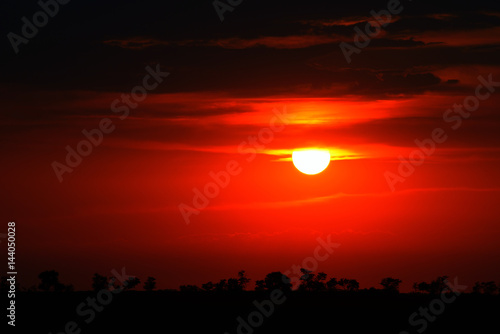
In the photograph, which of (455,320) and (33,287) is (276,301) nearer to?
(455,320)

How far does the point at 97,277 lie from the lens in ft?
237

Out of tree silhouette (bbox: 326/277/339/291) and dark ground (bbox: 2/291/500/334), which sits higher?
tree silhouette (bbox: 326/277/339/291)

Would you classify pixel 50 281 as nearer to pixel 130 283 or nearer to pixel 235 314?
pixel 130 283

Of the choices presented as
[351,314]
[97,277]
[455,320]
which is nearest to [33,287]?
[97,277]

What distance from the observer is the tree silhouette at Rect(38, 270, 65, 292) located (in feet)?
221

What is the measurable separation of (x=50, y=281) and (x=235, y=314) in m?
24.0

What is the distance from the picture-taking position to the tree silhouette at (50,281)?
6738 centimetres

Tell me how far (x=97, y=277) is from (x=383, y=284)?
26.7 metres

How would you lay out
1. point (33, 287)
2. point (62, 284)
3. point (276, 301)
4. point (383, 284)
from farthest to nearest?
point (383, 284), point (62, 284), point (33, 287), point (276, 301)

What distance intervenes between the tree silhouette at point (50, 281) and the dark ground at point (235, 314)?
8.98 m

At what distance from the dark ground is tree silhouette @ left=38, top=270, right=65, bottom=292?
8.98 meters

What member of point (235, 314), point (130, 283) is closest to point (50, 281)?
point (130, 283)

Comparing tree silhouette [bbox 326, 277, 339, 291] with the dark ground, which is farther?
tree silhouette [bbox 326, 277, 339, 291]

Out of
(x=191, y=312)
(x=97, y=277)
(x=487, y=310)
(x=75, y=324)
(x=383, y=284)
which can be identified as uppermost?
(x=383, y=284)
